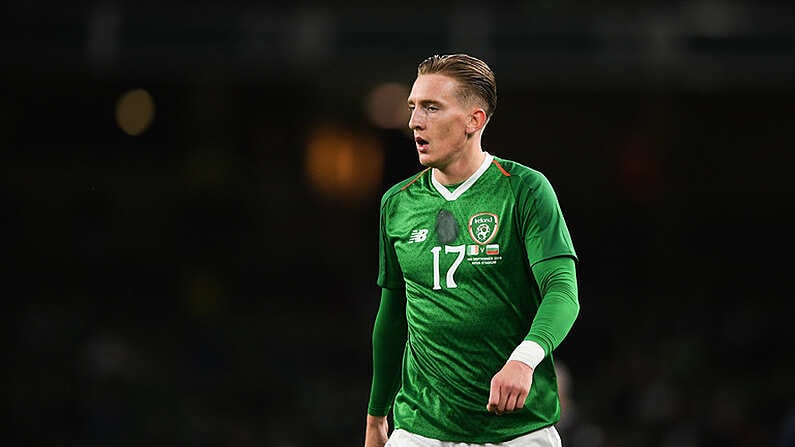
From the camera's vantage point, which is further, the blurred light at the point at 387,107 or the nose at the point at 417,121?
the blurred light at the point at 387,107

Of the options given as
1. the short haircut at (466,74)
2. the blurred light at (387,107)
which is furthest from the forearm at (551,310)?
the blurred light at (387,107)

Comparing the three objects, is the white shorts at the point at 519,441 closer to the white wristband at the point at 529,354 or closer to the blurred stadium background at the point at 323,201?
the white wristband at the point at 529,354

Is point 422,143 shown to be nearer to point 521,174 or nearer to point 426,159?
point 426,159

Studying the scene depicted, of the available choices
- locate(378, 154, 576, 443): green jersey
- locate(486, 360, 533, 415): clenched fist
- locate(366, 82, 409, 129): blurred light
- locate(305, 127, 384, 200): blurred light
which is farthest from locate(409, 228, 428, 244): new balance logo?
locate(305, 127, 384, 200): blurred light

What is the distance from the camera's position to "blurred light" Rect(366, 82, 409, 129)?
18734 millimetres

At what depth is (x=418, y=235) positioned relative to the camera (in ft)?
13.0

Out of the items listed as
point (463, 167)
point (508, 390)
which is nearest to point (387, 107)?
point (463, 167)

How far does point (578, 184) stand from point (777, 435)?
629cm

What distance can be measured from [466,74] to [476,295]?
0.72 m

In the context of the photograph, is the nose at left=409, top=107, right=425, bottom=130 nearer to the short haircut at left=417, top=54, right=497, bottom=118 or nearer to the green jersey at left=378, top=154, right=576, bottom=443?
the short haircut at left=417, top=54, right=497, bottom=118

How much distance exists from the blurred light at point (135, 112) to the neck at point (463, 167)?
1532cm

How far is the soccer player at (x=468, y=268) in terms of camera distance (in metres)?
3.80

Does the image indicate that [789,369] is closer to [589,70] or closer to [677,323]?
[677,323]

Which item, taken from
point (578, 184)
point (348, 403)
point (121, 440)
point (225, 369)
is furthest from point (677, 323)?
point (121, 440)
